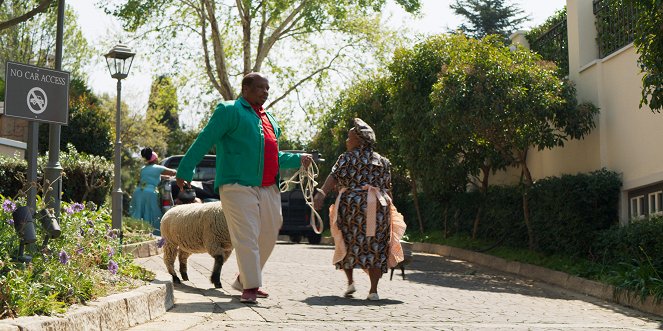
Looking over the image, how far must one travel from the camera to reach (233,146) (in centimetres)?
908

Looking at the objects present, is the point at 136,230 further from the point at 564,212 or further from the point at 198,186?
the point at 564,212

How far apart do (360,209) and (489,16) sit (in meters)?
49.8

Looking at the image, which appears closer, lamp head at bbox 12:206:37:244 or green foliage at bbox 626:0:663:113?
A: lamp head at bbox 12:206:37:244

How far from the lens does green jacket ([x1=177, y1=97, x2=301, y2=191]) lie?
895 centimetres

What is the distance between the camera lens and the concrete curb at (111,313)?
5.81 metres

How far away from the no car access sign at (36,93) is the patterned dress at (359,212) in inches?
127

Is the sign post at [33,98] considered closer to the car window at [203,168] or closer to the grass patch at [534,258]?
the grass patch at [534,258]

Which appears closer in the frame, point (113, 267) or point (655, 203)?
point (113, 267)

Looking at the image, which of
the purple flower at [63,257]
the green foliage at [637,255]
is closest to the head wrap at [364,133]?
the green foliage at [637,255]

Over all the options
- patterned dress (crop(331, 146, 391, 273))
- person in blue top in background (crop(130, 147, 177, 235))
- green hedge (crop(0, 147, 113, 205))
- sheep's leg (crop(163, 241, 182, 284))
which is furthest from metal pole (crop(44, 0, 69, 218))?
green hedge (crop(0, 147, 113, 205))

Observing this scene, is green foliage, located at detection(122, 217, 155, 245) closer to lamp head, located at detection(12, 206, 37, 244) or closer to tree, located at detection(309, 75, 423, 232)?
lamp head, located at detection(12, 206, 37, 244)

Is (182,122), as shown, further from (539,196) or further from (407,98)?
(539,196)

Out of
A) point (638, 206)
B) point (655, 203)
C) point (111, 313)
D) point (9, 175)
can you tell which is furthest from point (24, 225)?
point (9, 175)

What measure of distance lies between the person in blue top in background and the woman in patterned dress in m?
7.85
